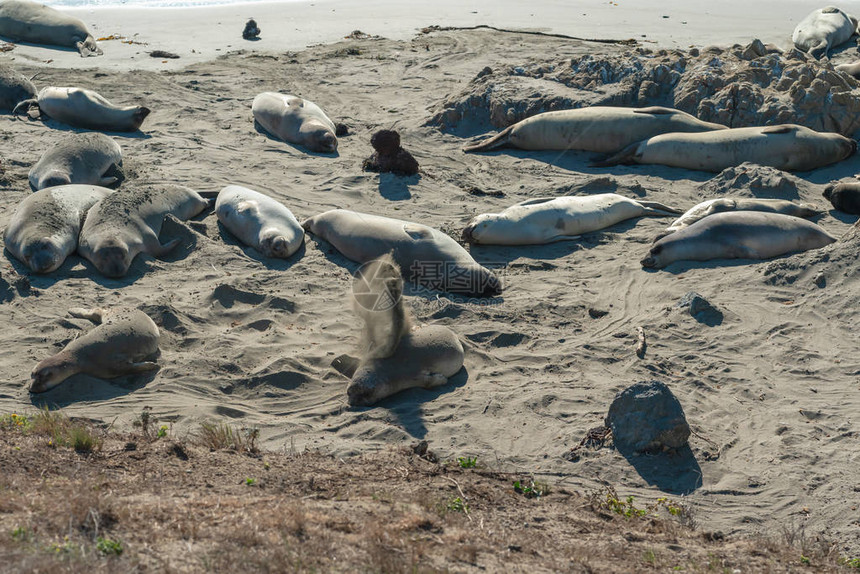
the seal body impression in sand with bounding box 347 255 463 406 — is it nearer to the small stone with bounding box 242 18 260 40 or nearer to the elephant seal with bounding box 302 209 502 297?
the elephant seal with bounding box 302 209 502 297

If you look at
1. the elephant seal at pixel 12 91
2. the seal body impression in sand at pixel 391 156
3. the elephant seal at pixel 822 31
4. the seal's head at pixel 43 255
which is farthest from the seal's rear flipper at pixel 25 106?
the elephant seal at pixel 822 31

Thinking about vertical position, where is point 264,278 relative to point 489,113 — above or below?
below

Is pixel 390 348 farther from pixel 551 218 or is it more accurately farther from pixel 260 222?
pixel 551 218

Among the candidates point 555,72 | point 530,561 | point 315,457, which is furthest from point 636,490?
point 555,72

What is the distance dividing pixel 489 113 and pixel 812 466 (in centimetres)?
791

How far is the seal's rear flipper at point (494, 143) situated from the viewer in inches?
448

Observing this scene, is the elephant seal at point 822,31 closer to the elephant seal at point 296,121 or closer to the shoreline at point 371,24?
the shoreline at point 371,24

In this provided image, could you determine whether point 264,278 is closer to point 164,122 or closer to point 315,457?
point 315,457

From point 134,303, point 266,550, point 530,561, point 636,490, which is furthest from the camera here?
point 134,303

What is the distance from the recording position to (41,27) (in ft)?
50.9

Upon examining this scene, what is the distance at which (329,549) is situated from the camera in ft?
12.4

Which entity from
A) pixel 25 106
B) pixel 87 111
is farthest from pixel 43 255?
pixel 25 106

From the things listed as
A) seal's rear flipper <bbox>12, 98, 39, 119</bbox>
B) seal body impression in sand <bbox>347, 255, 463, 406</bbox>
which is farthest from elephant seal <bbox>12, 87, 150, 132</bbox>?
seal body impression in sand <bbox>347, 255, 463, 406</bbox>

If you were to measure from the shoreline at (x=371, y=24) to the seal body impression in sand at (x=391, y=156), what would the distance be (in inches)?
227
